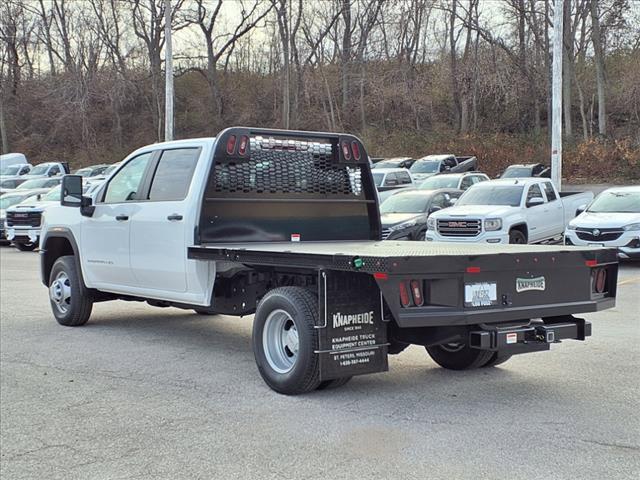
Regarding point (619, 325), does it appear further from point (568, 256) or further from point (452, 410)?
point (452, 410)

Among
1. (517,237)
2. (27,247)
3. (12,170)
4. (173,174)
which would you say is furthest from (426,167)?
(173,174)

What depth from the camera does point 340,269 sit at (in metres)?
5.66

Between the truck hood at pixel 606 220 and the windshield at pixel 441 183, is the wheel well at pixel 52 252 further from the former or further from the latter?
the windshield at pixel 441 183

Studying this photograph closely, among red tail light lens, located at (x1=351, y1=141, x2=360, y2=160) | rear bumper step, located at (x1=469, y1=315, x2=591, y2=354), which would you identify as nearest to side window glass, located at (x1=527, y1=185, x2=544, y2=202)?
red tail light lens, located at (x1=351, y1=141, x2=360, y2=160)

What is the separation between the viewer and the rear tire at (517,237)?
53.9ft

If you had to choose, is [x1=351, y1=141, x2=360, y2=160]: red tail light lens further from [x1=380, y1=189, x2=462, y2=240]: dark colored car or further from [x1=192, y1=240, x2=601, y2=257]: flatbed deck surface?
[x1=380, y1=189, x2=462, y2=240]: dark colored car

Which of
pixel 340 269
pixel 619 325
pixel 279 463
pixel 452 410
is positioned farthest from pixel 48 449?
pixel 619 325

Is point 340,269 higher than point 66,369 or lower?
higher

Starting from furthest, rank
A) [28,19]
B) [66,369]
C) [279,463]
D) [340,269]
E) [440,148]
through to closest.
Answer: [28,19] → [440,148] → [66,369] → [340,269] → [279,463]

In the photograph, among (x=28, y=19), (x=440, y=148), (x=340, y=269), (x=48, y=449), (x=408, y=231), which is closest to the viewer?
(x=48, y=449)

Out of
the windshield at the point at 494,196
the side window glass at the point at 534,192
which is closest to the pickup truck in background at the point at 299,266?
the windshield at the point at 494,196

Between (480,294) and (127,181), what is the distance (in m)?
4.75

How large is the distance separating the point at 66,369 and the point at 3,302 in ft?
16.5

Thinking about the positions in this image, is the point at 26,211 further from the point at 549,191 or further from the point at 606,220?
the point at 606,220
